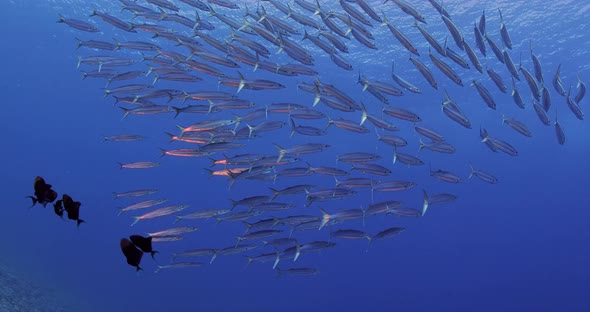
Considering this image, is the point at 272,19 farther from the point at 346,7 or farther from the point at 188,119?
the point at 188,119

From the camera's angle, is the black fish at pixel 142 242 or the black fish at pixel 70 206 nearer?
the black fish at pixel 142 242

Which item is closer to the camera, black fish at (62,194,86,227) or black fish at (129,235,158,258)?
black fish at (129,235,158,258)

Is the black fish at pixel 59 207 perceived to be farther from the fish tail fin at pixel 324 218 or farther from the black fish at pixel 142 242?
the fish tail fin at pixel 324 218

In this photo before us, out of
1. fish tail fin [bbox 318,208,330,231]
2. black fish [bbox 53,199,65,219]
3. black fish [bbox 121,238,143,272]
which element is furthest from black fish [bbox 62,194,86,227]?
fish tail fin [bbox 318,208,330,231]

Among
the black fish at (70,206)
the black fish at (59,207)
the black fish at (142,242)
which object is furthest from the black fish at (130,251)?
the black fish at (59,207)

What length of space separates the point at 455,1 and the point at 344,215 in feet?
45.4

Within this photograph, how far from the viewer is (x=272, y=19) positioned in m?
7.79

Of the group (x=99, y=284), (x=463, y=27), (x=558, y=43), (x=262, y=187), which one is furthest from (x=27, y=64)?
(x=558, y=43)

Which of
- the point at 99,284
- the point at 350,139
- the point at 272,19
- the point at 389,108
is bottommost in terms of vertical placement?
the point at 99,284

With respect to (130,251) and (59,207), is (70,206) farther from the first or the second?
(130,251)

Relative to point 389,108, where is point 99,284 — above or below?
below

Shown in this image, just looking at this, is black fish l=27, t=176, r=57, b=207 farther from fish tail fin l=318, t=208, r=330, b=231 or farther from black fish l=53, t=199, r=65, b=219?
fish tail fin l=318, t=208, r=330, b=231

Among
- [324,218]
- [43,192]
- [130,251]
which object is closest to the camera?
[130,251]

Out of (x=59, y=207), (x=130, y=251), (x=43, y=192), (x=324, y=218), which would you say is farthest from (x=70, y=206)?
(x=324, y=218)
